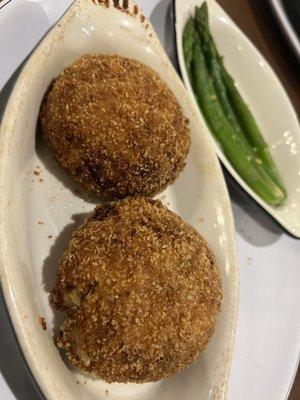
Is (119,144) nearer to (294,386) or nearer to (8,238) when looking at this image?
(8,238)

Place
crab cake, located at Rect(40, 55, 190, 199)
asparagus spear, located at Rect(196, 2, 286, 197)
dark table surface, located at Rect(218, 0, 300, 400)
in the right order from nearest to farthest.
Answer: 1. crab cake, located at Rect(40, 55, 190, 199)
2. asparagus spear, located at Rect(196, 2, 286, 197)
3. dark table surface, located at Rect(218, 0, 300, 400)

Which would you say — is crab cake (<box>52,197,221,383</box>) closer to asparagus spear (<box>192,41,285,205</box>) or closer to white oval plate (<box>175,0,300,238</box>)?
asparagus spear (<box>192,41,285,205</box>)

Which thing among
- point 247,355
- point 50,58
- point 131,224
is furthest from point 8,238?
point 247,355

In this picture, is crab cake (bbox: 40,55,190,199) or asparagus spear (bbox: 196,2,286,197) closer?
crab cake (bbox: 40,55,190,199)

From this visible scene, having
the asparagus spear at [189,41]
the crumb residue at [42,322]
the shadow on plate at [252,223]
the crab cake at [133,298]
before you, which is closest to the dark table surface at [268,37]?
the asparagus spear at [189,41]

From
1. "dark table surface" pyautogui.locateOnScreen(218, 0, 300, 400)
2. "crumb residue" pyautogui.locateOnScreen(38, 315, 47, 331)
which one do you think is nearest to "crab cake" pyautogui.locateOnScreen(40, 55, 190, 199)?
"crumb residue" pyautogui.locateOnScreen(38, 315, 47, 331)

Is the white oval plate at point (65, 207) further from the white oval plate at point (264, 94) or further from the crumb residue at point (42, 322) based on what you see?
the white oval plate at point (264, 94)
